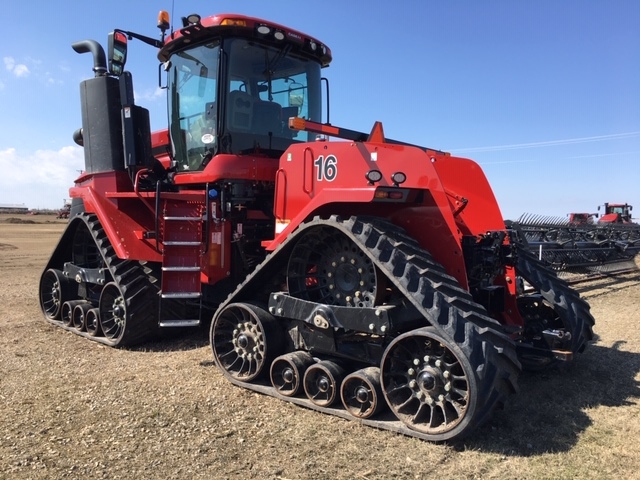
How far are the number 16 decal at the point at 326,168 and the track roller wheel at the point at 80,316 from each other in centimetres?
386

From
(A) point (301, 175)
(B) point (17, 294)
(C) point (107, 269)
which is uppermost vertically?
(A) point (301, 175)

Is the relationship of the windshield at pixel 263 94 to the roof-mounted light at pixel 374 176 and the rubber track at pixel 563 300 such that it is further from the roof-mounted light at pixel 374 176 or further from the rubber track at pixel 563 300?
the rubber track at pixel 563 300

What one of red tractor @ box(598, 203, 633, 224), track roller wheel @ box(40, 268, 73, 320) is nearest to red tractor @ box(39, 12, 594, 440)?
track roller wheel @ box(40, 268, 73, 320)

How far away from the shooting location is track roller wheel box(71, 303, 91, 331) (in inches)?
264

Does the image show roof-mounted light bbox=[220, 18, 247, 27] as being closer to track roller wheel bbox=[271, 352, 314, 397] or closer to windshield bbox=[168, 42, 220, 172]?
windshield bbox=[168, 42, 220, 172]

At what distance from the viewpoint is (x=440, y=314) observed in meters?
3.45

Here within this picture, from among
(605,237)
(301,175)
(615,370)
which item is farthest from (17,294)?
(605,237)

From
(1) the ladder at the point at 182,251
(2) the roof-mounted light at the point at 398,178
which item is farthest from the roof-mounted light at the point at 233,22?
(2) the roof-mounted light at the point at 398,178

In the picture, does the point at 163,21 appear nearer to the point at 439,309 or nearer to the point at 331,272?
the point at 331,272

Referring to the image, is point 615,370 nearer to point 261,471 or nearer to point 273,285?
point 273,285

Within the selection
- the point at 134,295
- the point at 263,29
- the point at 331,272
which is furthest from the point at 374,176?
the point at 134,295

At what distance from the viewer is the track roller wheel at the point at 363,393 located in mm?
3787

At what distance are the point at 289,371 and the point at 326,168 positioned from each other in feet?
5.45

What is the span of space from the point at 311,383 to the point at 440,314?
130cm
